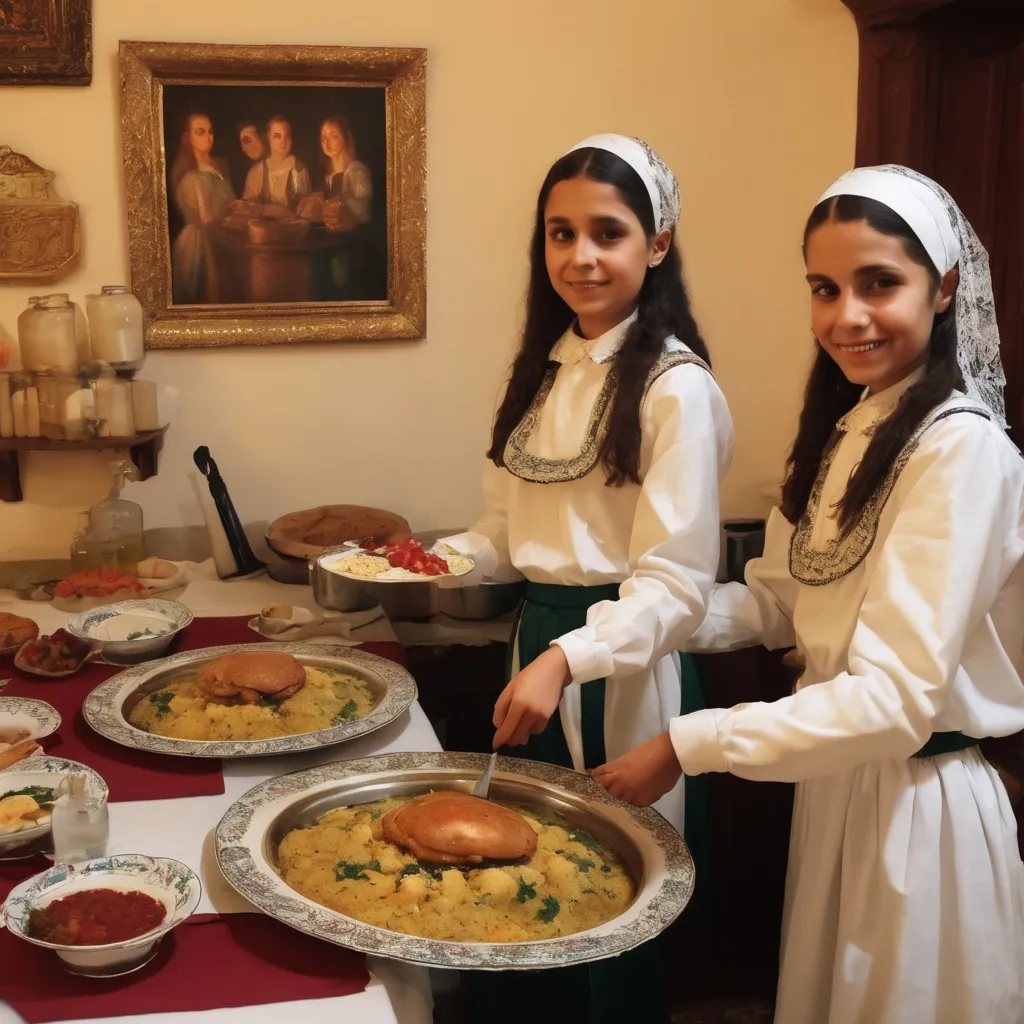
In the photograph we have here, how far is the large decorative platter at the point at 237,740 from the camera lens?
63.9 inches

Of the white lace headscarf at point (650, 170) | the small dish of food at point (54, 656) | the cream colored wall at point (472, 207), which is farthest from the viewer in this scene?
the cream colored wall at point (472, 207)

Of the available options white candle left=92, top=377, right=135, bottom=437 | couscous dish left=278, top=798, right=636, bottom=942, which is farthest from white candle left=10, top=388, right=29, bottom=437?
couscous dish left=278, top=798, right=636, bottom=942


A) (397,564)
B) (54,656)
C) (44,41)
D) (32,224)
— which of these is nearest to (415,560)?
(397,564)

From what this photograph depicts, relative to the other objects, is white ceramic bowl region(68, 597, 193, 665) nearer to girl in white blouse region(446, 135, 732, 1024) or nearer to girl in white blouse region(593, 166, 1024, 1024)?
girl in white blouse region(446, 135, 732, 1024)

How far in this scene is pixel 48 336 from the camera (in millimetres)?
2484

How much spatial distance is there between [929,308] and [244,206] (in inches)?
68.0

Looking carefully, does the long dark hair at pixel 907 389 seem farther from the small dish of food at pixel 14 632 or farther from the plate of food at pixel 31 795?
the small dish of food at pixel 14 632

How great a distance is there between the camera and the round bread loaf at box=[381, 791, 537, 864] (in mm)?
1354

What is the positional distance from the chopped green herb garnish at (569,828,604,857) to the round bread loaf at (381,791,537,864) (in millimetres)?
65

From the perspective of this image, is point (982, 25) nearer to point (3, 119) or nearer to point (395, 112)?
point (395, 112)

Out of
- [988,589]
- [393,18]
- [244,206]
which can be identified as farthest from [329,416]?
[988,589]

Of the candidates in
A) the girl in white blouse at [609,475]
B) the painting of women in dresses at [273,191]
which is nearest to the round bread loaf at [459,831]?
the girl in white blouse at [609,475]

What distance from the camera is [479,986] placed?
1.88m

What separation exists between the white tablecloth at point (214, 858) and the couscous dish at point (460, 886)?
66 mm
